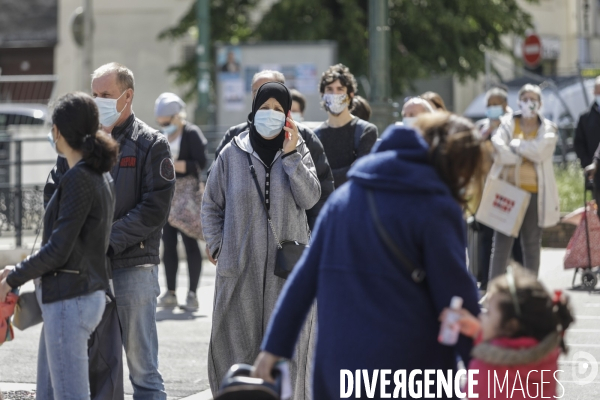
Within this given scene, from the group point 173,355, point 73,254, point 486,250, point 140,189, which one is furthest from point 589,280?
point 73,254

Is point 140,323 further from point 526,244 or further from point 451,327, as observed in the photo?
point 526,244

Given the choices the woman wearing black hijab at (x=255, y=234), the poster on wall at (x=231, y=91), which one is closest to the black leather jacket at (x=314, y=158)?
the woman wearing black hijab at (x=255, y=234)

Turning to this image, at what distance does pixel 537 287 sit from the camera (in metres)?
3.42

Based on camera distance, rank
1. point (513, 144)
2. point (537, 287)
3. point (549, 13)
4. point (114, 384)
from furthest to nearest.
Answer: point (549, 13)
point (513, 144)
point (114, 384)
point (537, 287)

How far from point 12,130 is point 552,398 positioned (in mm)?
16735

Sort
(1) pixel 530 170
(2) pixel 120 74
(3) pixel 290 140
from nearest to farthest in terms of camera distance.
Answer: (3) pixel 290 140
(2) pixel 120 74
(1) pixel 530 170

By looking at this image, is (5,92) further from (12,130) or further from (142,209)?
(142,209)

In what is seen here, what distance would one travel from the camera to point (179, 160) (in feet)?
34.0

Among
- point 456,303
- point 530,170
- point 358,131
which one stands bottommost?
point 456,303

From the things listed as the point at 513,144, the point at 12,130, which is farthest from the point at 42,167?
the point at 513,144

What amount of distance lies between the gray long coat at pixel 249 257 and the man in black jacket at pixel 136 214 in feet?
1.04

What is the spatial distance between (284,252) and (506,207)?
421 cm

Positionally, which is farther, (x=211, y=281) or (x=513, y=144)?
(x=211, y=281)

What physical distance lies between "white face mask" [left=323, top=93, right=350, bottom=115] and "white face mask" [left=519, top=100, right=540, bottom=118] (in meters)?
2.57
